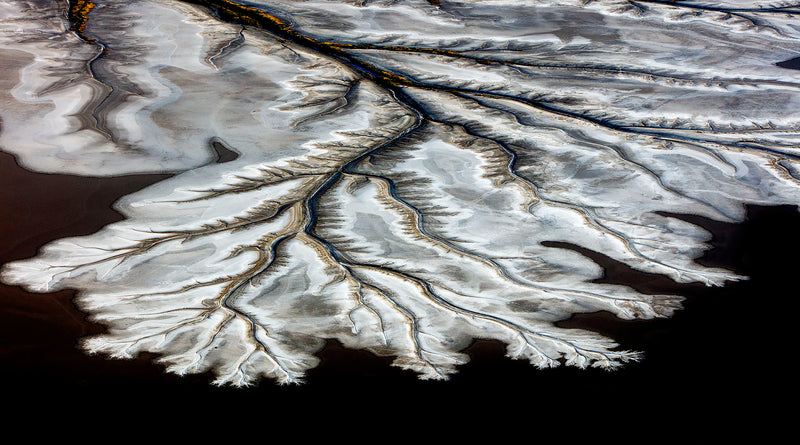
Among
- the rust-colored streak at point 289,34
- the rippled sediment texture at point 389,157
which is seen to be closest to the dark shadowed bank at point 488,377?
the rippled sediment texture at point 389,157

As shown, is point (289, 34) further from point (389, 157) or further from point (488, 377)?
point (488, 377)

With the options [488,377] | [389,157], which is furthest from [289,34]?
[488,377]

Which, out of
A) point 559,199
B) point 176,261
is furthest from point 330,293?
point 559,199

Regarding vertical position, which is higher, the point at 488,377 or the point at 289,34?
the point at 289,34

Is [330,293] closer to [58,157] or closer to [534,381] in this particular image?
[534,381]

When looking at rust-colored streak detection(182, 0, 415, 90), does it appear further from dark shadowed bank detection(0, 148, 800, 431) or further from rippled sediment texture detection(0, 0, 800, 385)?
dark shadowed bank detection(0, 148, 800, 431)

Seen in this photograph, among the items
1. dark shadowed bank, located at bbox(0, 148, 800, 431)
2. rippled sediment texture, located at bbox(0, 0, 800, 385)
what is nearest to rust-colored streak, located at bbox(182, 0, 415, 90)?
rippled sediment texture, located at bbox(0, 0, 800, 385)

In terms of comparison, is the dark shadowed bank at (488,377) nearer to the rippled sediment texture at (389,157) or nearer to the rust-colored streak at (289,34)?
the rippled sediment texture at (389,157)
